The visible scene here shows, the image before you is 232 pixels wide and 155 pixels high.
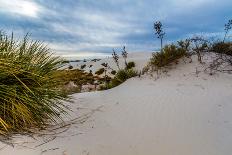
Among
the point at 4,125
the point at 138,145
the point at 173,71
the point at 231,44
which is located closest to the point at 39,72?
the point at 4,125

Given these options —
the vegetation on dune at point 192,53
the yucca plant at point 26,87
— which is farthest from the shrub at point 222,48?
the yucca plant at point 26,87

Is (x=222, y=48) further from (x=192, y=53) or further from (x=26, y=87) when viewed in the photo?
(x=26, y=87)

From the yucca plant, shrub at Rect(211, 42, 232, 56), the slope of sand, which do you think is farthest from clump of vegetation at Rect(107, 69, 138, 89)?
the yucca plant

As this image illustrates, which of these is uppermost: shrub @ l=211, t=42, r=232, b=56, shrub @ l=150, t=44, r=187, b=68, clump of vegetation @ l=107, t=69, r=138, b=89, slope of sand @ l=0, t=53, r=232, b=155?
shrub @ l=211, t=42, r=232, b=56

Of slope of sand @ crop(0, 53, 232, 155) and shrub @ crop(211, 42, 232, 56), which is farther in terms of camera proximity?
shrub @ crop(211, 42, 232, 56)

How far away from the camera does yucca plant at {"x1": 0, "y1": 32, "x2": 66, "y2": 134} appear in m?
6.01

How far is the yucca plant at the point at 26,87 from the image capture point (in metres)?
6.01

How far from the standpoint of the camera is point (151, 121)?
7.13 m

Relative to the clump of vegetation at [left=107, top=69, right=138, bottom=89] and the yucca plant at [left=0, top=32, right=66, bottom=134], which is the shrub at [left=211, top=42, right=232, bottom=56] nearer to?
the clump of vegetation at [left=107, top=69, right=138, bottom=89]

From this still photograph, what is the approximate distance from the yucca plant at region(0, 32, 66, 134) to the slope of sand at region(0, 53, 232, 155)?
0.35m

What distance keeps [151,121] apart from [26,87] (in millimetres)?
2224

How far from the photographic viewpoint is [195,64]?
1042 centimetres

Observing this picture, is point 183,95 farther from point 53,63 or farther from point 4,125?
point 4,125

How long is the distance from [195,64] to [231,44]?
1506mm
